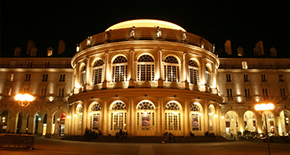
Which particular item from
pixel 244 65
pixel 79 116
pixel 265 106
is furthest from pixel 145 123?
pixel 244 65

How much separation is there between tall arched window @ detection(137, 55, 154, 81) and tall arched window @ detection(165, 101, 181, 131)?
3880 mm

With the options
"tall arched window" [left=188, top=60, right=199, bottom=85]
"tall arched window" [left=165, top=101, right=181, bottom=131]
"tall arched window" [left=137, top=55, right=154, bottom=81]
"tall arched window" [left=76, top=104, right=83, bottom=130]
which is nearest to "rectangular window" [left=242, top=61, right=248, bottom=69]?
"tall arched window" [left=188, top=60, right=199, bottom=85]

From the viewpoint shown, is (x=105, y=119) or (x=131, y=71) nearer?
(x=105, y=119)

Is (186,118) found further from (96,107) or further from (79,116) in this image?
(79,116)

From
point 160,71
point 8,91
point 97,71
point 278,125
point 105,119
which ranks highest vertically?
point 97,71

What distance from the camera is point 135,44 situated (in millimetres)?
30812

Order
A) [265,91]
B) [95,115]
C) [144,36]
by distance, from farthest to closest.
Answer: [265,91] → [144,36] → [95,115]

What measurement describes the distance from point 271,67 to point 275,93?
492 cm

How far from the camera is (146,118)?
28.8 m

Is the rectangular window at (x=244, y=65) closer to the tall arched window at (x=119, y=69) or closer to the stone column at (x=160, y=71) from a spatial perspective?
the stone column at (x=160, y=71)

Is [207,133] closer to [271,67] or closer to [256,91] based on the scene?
[256,91]

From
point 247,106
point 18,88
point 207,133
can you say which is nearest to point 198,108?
point 207,133

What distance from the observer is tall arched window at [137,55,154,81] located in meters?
30.1

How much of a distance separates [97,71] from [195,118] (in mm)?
13658
